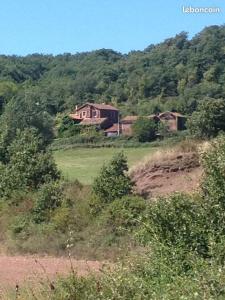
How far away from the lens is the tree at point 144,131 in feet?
251

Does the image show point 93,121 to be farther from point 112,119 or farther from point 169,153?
point 169,153

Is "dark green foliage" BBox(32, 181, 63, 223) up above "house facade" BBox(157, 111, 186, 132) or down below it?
below

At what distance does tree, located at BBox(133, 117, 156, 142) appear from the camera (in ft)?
251

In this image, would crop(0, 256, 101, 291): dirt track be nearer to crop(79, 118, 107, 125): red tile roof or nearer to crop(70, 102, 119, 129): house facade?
crop(79, 118, 107, 125): red tile roof

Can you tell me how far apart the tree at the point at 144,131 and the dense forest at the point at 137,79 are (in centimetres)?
1753

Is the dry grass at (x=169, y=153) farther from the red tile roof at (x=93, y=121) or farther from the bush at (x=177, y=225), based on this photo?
the red tile roof at (x=93, y=121)

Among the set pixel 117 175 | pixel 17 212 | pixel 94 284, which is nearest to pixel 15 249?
pixel 17 212

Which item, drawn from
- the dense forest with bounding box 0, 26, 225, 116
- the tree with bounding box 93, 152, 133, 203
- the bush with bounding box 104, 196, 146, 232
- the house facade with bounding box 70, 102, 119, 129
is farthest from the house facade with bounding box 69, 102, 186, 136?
the bush with bounding box 104, 196, 146, 232

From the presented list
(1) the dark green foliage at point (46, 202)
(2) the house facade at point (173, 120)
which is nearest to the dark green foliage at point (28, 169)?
(1) the dark green foliage at point (46, 202)

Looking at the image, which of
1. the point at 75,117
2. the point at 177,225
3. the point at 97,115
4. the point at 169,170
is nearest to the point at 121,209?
the point at 169,170

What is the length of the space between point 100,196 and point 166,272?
1630 centimetres

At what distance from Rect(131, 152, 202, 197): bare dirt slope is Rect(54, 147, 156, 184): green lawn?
16.5 metres

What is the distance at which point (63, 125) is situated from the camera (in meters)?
101

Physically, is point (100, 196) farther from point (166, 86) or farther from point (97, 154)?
point (166, 86)
